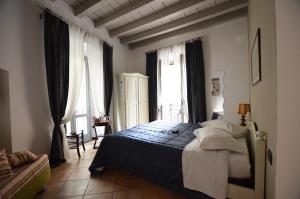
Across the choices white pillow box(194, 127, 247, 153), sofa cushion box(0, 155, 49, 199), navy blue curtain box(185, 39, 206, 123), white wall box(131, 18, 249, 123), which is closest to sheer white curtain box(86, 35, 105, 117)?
sofa cushion box(0, 155, 49, 199)

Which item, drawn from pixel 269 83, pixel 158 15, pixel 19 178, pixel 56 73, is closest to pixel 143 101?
pixel 158 15

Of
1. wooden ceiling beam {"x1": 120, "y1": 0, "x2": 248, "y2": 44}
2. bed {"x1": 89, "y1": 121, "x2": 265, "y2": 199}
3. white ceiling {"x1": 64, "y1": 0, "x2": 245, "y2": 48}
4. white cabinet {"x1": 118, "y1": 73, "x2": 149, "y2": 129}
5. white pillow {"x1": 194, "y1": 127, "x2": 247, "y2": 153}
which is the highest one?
white ceiling {"x1": 64, "y1": 0, "x2": 245, "y2": 48}

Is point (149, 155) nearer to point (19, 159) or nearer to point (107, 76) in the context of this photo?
point (19, 159)

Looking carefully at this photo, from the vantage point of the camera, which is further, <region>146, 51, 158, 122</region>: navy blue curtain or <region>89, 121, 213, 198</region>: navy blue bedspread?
<region>146, 51, 158, 122</region>: navy blue curtain

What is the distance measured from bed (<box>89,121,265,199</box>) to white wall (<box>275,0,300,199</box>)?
14.0 inches

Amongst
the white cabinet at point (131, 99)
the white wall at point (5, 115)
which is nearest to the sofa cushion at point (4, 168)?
the white wall at point (5, 115)

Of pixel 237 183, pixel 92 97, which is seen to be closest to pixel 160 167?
pixel 237 183

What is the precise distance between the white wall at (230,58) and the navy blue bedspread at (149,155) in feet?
6.23

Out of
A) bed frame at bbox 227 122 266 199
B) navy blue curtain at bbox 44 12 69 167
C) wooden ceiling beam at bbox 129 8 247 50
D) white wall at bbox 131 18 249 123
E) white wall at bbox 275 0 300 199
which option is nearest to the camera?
white wall at bbox 275 0 300 199

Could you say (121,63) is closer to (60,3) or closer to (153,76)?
(153,76)

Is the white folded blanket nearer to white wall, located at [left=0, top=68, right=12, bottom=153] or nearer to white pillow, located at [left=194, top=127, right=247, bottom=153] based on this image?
white pillow, located at [left=194, top=127, right=247, bottom=153]

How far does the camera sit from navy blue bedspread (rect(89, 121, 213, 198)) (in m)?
1.90

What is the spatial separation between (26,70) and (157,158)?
2482mm

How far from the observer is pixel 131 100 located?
4.42 m
